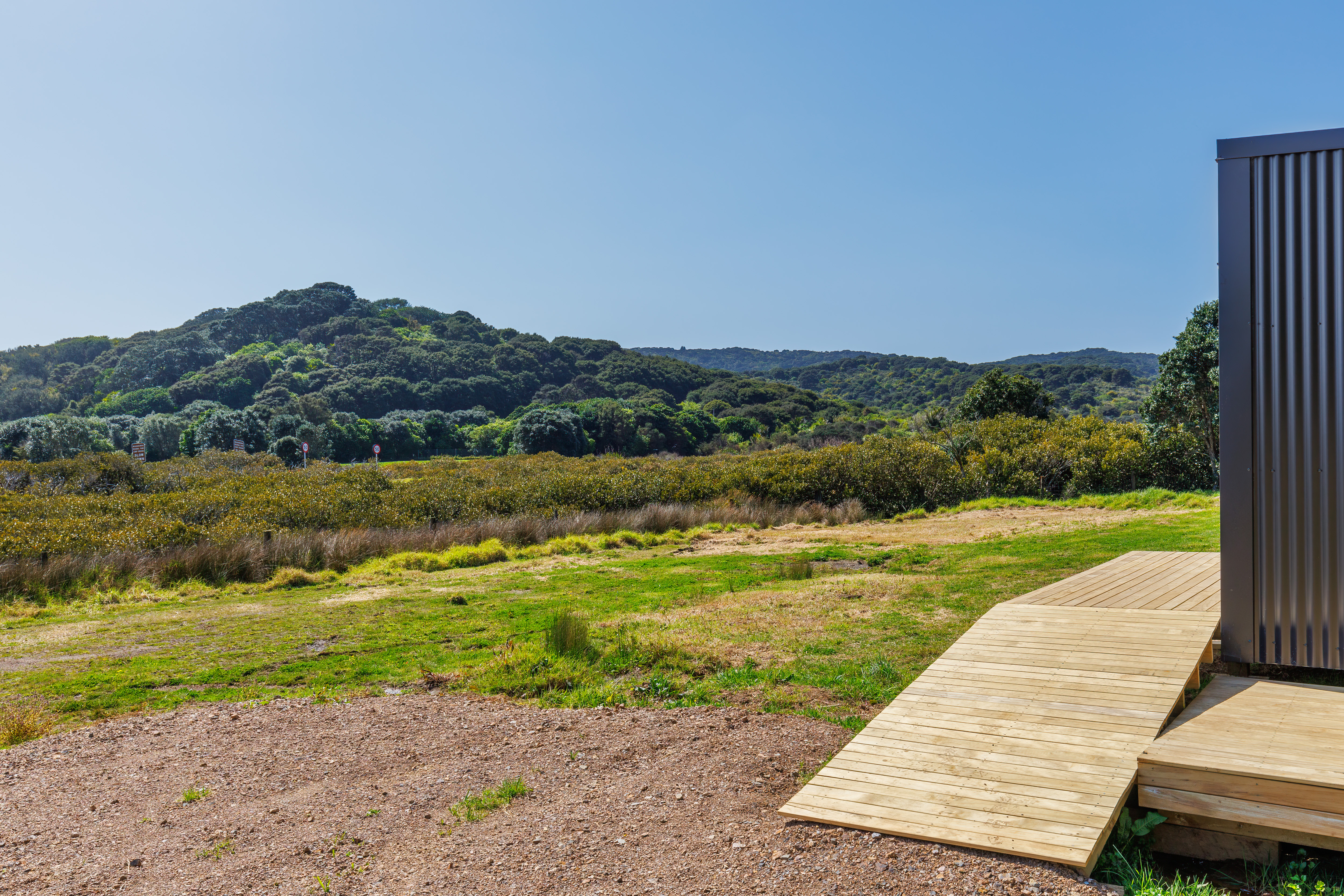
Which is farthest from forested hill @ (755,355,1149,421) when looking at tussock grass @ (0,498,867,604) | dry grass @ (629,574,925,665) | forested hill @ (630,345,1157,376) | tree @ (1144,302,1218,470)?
dry grass @ (629,574,925,665)

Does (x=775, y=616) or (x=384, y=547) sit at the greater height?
(x=775, y=616)

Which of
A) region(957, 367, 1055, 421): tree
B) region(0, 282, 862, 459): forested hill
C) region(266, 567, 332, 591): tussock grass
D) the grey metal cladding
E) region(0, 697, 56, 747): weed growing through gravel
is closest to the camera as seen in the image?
the grey metal cladding

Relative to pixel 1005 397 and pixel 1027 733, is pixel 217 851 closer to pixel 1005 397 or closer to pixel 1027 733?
pixel 1027 733

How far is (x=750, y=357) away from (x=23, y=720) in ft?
526

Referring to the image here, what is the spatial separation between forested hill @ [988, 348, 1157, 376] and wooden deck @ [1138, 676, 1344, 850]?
325 ft

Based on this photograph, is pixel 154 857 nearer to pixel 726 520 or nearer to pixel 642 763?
pixel 642 763

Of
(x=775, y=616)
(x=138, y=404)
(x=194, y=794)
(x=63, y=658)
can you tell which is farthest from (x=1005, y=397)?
(x=138, y=404)

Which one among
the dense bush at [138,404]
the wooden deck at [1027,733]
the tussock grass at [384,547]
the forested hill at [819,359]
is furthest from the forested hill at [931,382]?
the dense bush at [138,404]

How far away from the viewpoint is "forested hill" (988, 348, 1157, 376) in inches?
4021

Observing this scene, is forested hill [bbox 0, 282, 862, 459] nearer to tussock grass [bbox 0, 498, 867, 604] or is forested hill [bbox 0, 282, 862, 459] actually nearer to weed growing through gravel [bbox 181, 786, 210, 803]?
tussock grass [bbox 0, 498, 867, 604]

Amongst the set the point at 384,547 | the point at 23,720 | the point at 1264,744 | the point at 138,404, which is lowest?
the point at 384,547

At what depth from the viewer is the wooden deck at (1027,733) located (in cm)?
338

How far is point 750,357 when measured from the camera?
16388 cm

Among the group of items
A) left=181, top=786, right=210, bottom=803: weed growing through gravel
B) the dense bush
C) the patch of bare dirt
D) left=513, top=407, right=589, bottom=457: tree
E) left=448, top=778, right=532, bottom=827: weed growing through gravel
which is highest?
the dense bush
